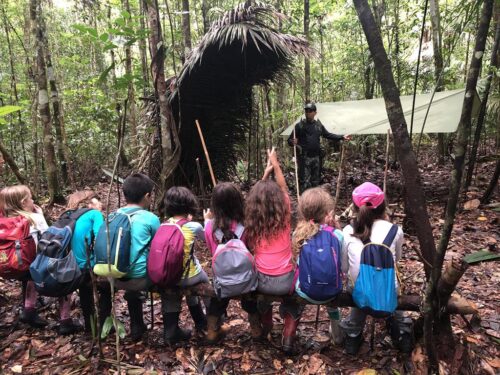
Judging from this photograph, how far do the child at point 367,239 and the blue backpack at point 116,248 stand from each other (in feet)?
5.05

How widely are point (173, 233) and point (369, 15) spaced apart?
1.99 metres

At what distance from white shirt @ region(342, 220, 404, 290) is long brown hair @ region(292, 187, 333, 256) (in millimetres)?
238

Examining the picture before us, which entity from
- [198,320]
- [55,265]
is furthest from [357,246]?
A: [55,265]

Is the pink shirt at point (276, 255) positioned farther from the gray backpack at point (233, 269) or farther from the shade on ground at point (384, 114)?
the shade on ground at point (384, 114)

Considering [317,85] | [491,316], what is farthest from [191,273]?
[317,85]

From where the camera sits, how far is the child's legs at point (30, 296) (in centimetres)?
336

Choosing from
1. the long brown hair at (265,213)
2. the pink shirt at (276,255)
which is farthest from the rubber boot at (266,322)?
the long brown hair at (265,213)

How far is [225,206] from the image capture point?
2.85 meters

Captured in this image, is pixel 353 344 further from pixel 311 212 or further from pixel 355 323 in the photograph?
pixel 311 212

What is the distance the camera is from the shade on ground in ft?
20.9

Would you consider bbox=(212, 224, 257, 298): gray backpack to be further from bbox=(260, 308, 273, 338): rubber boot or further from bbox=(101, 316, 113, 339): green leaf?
bbox=(101, 316, 113, 339): green leaf

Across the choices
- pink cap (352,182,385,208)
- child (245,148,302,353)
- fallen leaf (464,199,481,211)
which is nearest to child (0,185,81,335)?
child (245,148,302,353)

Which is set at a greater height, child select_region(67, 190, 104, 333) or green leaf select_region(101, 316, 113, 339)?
child select_region(67, 190, 104, 333)

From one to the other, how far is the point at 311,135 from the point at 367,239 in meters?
4.96
